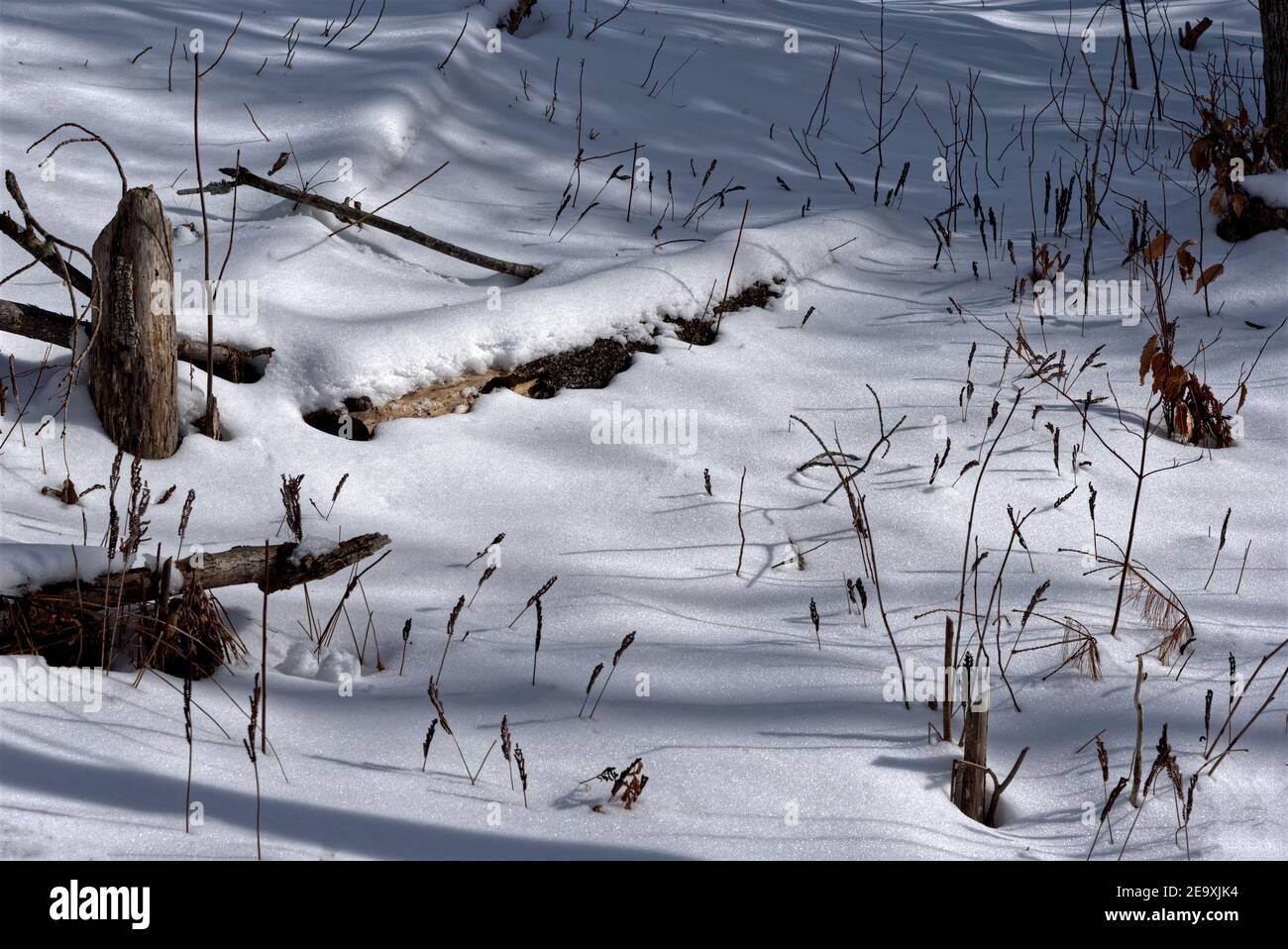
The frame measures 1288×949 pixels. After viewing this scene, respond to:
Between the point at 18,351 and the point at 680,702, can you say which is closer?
the point at 680,702

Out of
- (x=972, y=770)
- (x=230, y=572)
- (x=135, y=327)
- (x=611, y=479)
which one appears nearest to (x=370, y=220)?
(x=135, y=327)

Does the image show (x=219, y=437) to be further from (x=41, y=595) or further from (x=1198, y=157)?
(x=1198, y=157)

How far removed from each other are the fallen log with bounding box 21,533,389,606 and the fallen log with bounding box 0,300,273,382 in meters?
1.01

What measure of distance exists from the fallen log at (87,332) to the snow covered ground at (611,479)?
0.10m

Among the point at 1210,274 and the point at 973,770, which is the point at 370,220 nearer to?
the point at 973,770

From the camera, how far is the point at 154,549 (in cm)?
242

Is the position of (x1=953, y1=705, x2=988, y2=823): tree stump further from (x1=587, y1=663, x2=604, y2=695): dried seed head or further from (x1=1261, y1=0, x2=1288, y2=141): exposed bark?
(x1=1261, y1=0, x2=1288, y2=141): exposed bark

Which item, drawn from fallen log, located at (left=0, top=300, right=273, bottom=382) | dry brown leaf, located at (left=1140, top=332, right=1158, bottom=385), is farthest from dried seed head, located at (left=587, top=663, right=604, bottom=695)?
dry brown leaf, located at (left=1140, top=332, right=1158, bottom=385)

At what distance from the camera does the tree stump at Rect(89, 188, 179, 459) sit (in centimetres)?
273

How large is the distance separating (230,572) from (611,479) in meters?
1.21

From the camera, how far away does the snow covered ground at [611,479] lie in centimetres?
189

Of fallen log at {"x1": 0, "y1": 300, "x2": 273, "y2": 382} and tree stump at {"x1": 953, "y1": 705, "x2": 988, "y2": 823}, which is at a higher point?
fallen log at {"x1": 0, "y1": 300, "x2": 273, "y2": 382}
